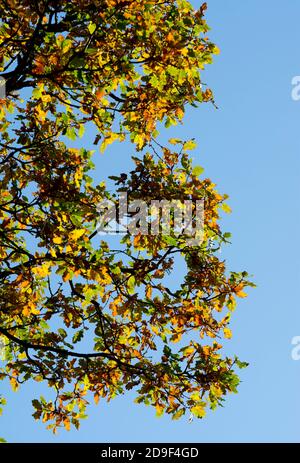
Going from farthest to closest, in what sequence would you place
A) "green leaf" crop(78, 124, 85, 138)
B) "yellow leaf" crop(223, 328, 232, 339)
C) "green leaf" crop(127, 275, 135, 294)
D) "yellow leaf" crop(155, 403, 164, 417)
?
"green leaf" crop(78, 124, 85, 138) < "yellow leaf" crop(223, 328, 232, 339) < "green leaf" crop(127, 275, 135, 294) < "yellow leaf" crop(155, 403, 164, 417)

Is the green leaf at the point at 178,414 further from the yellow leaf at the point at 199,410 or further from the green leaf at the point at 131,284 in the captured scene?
the green leaf at the point at 131,284

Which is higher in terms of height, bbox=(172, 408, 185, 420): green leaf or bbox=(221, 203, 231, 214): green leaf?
bbox=(221, 203, 231, 214): green leaf

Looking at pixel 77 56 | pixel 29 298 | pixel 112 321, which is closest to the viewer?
pixel 77 56

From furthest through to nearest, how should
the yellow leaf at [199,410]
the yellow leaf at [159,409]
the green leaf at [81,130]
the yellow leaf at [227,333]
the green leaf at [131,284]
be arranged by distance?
the green leaf at [81,130], the yellow leaf at [227,333], the green leaf at [131,284], the yellow leaf at [159,409], the yellow leaf at [199,410]

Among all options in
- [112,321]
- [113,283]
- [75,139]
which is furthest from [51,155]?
[112,321]

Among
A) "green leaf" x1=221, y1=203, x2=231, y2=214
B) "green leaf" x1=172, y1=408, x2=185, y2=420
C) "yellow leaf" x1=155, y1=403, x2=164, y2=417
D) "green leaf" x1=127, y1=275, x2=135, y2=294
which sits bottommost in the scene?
"green leaf" x1=172, y1=408, x2=185, y2=420

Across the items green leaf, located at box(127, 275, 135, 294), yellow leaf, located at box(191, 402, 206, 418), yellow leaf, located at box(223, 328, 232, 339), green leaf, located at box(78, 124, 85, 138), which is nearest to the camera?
yellow leaf, located at box(191, 402, 206, 418)

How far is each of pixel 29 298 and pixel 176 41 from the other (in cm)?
508

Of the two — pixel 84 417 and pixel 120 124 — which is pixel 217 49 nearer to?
pixel 120 124

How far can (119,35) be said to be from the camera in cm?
1131

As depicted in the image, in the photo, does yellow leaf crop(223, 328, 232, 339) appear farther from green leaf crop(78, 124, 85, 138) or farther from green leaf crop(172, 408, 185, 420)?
green leaf crop(78, 124, 85, 138)

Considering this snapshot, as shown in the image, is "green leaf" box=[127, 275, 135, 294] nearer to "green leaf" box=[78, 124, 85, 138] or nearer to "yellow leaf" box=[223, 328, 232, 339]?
"yellow leaf" box=[223, 328, 232, 339]

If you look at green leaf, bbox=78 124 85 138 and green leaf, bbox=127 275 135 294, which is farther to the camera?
green leaf, bbox=78 124 85 138

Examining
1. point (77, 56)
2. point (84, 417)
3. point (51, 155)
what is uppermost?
point (77, 56)
